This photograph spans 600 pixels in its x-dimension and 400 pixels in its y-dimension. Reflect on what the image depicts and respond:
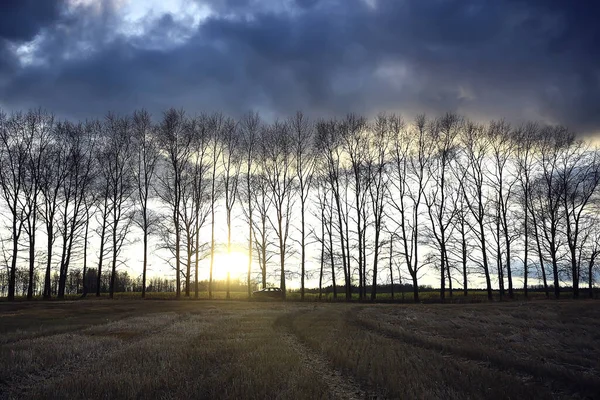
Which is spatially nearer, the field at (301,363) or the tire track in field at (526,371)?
the field at (301,363)

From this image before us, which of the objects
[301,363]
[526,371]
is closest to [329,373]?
[301,363]

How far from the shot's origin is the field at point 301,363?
846 cm

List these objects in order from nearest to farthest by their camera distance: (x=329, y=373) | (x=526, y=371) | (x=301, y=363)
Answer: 1. (x=526, y=371)
2. (x=329, y=373)
3. (x=301, y=363)

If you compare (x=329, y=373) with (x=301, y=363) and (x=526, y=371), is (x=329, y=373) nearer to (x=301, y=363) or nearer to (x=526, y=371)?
(x=301, y=363)

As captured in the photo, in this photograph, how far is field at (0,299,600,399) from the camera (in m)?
8.46

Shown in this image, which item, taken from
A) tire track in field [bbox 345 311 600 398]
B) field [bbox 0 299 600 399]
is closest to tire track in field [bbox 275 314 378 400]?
field [bbox 0 299 600 399]

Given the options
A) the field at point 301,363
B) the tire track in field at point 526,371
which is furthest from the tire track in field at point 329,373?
the tire track in field at point 526,371

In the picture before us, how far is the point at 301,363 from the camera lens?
11328 mm

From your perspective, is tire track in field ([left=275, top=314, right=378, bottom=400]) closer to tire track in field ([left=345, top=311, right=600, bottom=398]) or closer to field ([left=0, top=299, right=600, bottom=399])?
field ([left=0, top=299, right=600, bottom=399])

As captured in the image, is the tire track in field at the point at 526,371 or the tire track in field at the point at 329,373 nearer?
the tire track in field at the point at 329,373

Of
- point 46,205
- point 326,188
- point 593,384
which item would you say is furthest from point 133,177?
point 593,384

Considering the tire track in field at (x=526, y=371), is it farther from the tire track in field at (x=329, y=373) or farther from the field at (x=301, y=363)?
the tire track in field at (x=329, y=373)

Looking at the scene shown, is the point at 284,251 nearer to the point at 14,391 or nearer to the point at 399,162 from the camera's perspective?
the point at 399,162

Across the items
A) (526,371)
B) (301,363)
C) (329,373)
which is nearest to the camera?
(526,371)
